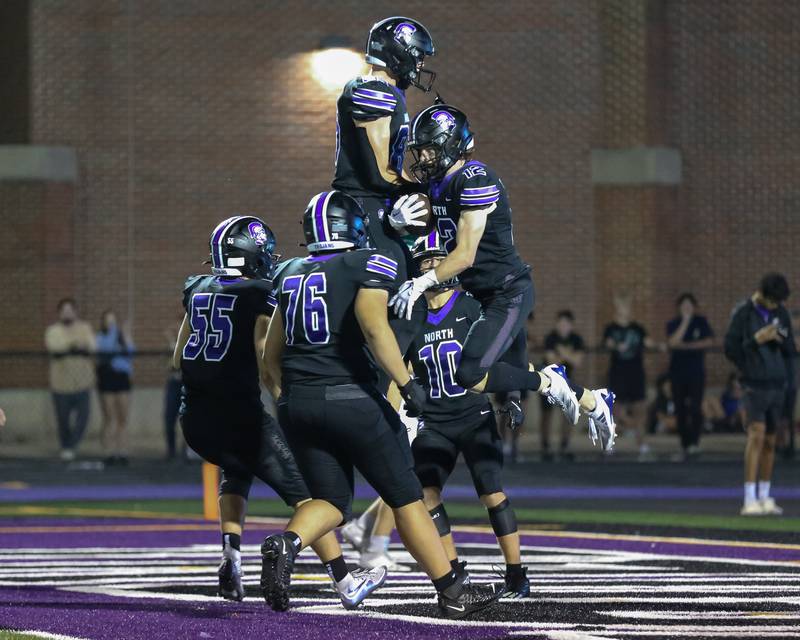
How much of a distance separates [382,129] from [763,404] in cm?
718

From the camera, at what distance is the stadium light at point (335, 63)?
27.9 m

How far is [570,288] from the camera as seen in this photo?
2914cm

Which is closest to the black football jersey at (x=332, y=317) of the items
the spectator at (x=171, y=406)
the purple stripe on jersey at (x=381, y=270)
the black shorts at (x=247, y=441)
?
the purple stripe on jersey at (x=381, y=270)

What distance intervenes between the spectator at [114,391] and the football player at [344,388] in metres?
15.2

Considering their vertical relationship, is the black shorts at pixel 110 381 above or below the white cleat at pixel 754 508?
above

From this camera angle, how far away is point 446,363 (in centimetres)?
1002

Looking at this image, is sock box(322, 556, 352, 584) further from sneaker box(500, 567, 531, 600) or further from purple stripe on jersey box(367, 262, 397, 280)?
purple stripe on jersey box(367, 262, 397, 280)

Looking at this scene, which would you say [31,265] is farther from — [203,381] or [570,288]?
[203,381]

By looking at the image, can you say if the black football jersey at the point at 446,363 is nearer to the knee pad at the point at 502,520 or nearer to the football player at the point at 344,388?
the knee pad at the point at 502,520

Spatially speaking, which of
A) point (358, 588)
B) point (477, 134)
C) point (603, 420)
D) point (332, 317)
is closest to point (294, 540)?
point (358, 588)

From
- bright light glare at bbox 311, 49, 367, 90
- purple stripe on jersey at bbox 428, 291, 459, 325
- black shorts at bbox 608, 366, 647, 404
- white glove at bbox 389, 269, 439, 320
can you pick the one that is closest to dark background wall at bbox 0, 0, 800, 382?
bright light glare at bbox 311, 49, 367, 90

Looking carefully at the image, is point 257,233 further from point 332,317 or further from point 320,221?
point 332,317

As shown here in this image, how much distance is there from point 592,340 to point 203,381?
20.2 m

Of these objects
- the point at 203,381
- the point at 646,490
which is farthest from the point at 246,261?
the point at 646,490
